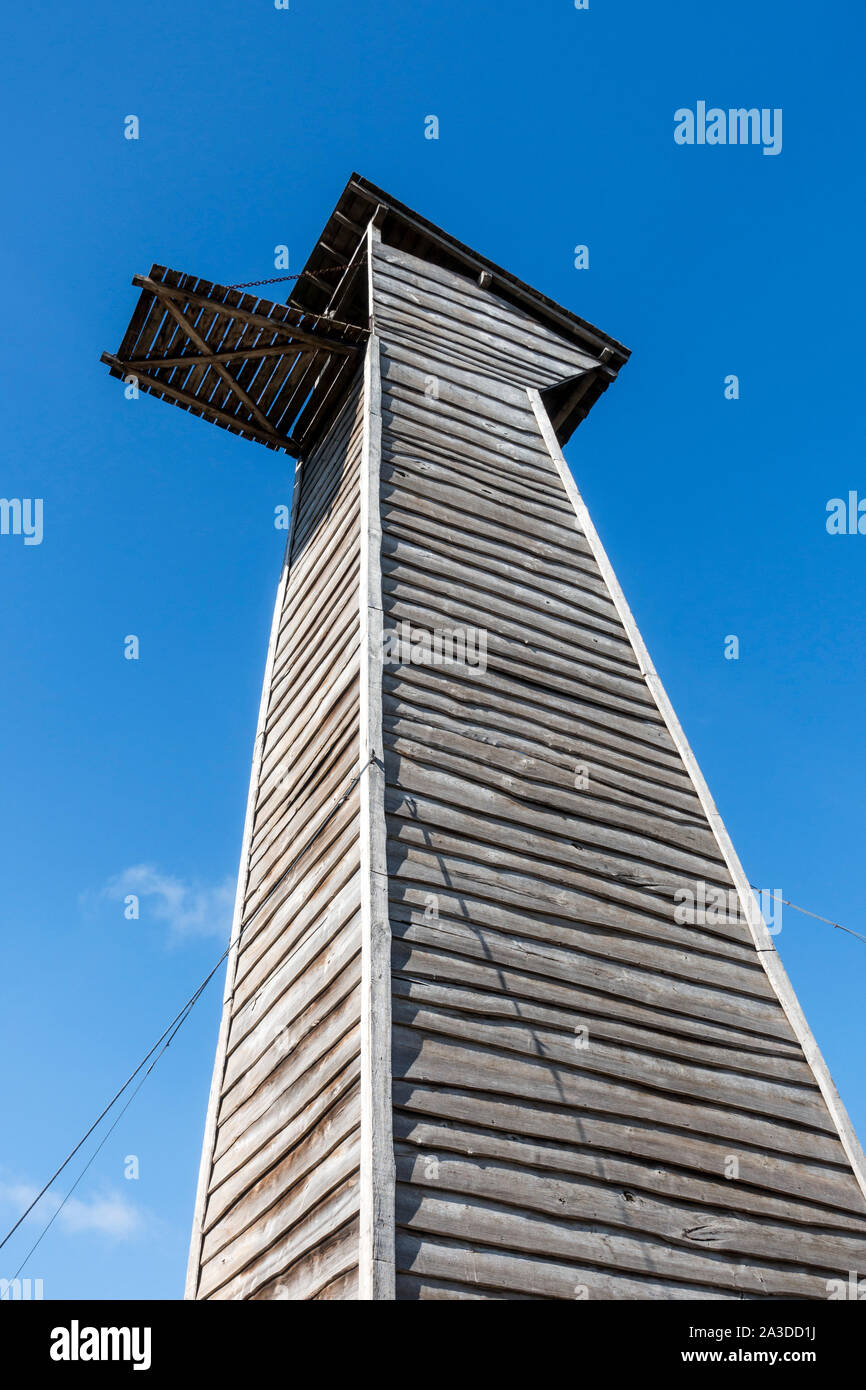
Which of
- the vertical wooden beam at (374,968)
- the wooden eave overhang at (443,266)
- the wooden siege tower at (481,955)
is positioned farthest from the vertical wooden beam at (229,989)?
the wooden eave overhang at (443,266)

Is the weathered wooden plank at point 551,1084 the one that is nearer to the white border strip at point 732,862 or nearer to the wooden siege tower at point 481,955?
the wooden siege tower at point 481,955

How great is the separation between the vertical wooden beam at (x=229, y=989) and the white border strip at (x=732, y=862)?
2256 millimetres

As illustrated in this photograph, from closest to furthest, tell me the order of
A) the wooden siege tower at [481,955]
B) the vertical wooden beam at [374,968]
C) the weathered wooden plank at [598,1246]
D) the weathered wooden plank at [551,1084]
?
the vertical wooden beam at [374,968] < the weathered wooden plank at [598,1246] < the wooden siege tower at [481,955] < the weathered wooden plank at [551,1084]

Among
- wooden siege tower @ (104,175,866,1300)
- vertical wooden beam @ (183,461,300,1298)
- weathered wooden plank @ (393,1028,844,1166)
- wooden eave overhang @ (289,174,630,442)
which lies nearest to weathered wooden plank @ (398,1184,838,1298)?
wooden siege tower @ (104,175,866,1300)

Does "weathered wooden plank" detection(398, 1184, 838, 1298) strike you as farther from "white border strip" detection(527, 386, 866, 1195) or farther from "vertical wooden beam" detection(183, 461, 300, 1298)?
"vertical wooden beam" detection(183, 461, 300, 1298)

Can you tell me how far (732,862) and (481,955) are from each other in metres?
1.95

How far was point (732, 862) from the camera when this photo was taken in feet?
19.2

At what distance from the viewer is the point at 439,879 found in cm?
468

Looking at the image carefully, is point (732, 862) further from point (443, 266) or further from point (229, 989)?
point (443, 266)


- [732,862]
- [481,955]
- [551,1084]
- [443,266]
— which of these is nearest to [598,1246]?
[551,1084]

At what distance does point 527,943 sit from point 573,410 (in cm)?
651

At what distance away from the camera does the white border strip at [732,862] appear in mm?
4887

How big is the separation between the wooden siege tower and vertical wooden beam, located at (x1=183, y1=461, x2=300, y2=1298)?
18 millimetres
